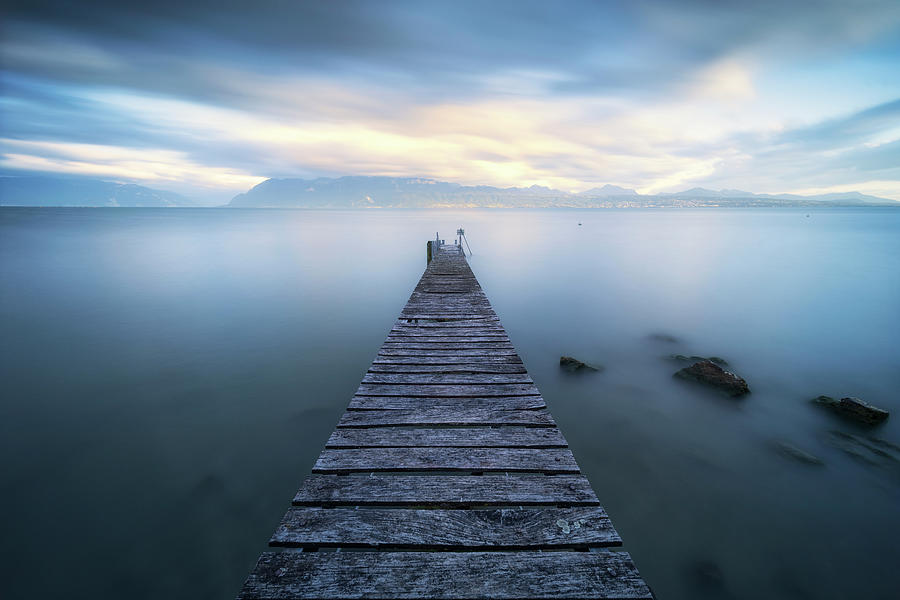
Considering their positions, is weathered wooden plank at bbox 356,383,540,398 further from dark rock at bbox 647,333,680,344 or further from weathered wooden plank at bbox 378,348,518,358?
dark rock at bbox 647,333,680,344

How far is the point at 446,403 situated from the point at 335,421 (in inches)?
178

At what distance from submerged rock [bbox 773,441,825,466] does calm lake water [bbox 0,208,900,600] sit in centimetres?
15

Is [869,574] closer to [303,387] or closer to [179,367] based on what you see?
[303,387]

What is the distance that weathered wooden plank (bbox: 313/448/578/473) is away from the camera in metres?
3.46

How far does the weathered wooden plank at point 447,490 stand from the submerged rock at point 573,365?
287 inches

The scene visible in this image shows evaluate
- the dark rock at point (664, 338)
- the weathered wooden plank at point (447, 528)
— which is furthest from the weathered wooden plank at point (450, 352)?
the dark rock at point (664, 338)

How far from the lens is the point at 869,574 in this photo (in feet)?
15.5

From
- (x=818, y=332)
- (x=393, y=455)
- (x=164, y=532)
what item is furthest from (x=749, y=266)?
(x=164, y=532)

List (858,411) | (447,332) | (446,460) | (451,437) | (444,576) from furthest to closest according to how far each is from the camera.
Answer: (858,411), (447,332), (451,437), (446,460), (444,576)

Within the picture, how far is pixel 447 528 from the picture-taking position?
2820 mm

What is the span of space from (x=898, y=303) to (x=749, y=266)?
1037 cm

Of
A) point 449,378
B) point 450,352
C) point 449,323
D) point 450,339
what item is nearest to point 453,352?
point 450,352

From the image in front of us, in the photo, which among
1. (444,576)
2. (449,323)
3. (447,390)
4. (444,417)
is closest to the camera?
(444,576)

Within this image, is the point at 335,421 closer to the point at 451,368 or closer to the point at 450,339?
the point at 450,339
